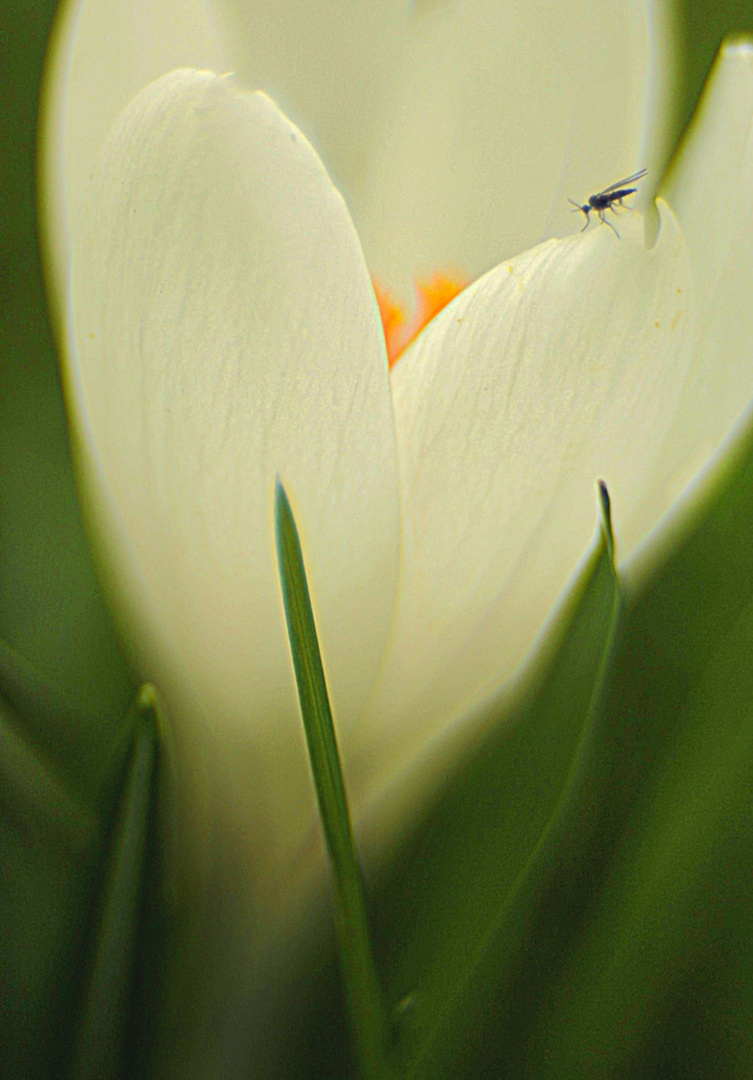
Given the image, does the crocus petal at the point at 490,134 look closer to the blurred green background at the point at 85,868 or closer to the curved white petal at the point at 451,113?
the curved white petal at the point at 451,113

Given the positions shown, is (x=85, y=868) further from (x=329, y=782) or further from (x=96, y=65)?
(x=96, y=65)

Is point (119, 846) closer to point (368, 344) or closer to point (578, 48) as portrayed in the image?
point (368, 344)

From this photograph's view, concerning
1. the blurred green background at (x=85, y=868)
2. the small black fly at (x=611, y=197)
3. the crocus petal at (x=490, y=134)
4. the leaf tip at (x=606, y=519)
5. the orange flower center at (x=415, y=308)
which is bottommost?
the blurred green background at (x=85, y=868)

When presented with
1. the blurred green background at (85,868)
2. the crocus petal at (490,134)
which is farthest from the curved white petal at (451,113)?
the blurred green background at (85,868)

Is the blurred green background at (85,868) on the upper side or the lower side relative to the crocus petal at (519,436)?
lower

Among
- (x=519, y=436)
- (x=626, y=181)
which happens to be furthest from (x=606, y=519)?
(x=626, y=181)

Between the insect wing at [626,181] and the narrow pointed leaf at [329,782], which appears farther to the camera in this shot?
the insect wing at [626,181]

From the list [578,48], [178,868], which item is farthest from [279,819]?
[578,48]

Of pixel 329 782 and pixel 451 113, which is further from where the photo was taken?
pixel 451 113
